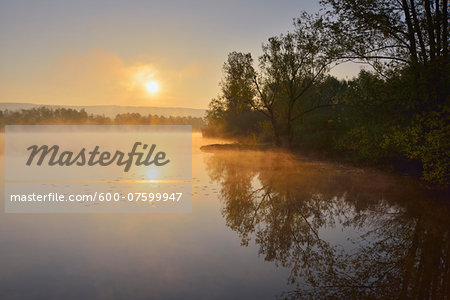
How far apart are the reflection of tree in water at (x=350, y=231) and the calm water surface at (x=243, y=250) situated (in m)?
0.05

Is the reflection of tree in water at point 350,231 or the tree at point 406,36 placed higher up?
the tree at point 406,36

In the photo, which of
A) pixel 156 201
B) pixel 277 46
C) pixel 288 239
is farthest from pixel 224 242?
pixel 277 46

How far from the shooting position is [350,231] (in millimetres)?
12367

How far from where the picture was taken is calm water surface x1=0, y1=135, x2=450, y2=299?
25.7 feet

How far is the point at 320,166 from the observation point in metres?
30.3

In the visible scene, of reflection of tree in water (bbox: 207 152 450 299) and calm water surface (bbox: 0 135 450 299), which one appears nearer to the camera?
calm water surface (bbox: 0 135 450 299)

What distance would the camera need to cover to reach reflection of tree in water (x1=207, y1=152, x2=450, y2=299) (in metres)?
8.06

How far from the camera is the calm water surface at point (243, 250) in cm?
783

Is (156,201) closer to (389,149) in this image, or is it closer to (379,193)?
(379,193)

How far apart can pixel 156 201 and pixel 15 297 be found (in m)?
10.4

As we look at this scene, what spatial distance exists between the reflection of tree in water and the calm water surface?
0.05 meters

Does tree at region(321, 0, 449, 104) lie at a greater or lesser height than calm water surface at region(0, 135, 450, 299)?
greater

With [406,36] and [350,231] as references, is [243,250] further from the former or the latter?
[406,36]

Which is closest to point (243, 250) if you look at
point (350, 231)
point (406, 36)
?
point (350, 231)
